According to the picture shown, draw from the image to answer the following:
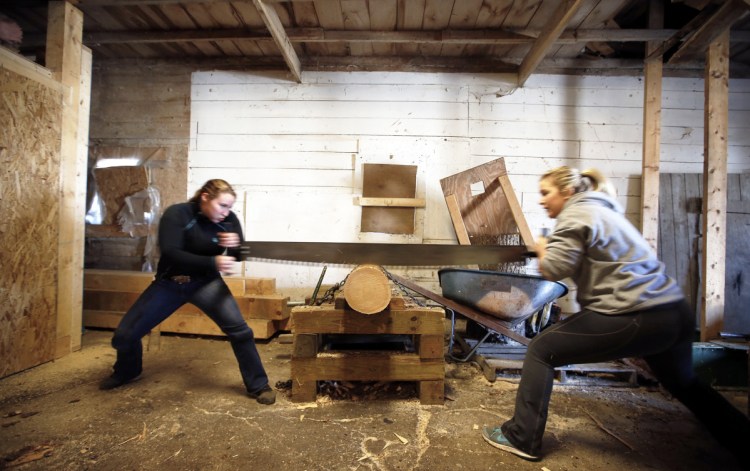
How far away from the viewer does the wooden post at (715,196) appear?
10.9ft

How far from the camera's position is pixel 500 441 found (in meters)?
1.99

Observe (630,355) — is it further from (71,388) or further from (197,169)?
(197,169)

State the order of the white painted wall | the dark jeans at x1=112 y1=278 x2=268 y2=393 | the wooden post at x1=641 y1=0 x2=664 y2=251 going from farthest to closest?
the white painted wall < the wooden post at x1=641 y1=0 x2=664 y2=251 < the dark jeans at x1=112 y1=278 x2=268 y2=393

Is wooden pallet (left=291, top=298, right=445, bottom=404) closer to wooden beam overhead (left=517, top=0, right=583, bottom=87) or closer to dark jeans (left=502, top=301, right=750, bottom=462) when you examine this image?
dark jeans (left=502, top=301, right=750, bottom=462)

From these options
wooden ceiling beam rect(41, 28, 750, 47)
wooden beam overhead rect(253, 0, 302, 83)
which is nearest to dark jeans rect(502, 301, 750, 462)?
wooden ceiling beam rect(41, 28, 750, 47)

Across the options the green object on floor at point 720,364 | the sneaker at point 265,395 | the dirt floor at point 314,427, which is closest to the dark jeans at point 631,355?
the dirt floor at point 314,427

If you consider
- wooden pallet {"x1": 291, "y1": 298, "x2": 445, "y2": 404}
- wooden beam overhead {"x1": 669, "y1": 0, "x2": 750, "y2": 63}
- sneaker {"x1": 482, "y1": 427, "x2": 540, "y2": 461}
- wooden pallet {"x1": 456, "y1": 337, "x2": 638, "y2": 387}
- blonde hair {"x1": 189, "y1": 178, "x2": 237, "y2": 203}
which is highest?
wooden beam overhead {"x1": 669, "y1": 0, "x2": 750, "y2": 63}

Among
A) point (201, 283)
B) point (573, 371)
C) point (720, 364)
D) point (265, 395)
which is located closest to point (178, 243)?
point (201, 283)

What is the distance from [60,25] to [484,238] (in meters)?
4.83

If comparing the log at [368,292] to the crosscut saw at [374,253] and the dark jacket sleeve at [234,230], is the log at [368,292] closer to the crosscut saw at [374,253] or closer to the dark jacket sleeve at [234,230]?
the crosscut saw at [374,253]

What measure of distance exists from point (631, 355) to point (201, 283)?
2758 millimetres

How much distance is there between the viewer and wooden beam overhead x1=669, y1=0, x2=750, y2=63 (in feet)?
9.87

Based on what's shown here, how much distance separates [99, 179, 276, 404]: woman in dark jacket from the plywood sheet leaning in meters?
2.51

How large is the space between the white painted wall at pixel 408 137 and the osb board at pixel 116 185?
2.25ft
